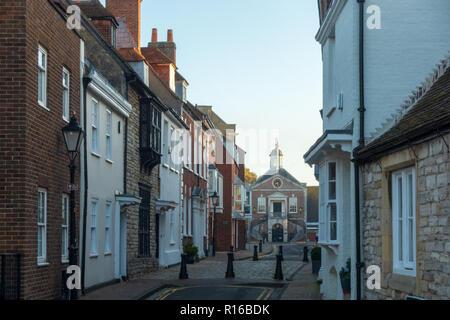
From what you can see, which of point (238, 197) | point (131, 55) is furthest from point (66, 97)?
point (238, 197)

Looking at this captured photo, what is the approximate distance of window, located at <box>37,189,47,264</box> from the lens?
14.6m

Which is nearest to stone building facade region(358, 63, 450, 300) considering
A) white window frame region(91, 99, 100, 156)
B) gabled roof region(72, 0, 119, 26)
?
white window frame region(91, 99, 100, 156)

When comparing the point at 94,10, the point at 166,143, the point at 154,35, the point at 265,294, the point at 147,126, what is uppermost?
the point at 154,35

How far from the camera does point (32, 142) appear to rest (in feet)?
45.8

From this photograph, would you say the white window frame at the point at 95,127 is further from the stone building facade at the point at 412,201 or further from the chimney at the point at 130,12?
the chimney at the point at 130,12

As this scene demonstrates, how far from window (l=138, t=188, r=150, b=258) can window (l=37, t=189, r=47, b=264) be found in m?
10.3

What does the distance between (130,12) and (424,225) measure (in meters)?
24.0

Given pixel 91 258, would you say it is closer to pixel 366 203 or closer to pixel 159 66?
pixel 366 203

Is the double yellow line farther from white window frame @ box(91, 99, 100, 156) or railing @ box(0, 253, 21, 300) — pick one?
railing @ box(0, 253, 21, 300)

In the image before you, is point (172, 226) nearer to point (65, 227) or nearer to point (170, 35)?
point (170, 35)

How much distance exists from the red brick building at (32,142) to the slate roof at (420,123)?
646 cm

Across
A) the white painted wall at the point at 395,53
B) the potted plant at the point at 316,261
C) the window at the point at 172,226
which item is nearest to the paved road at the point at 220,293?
the white painted wall at the point at 395,53
